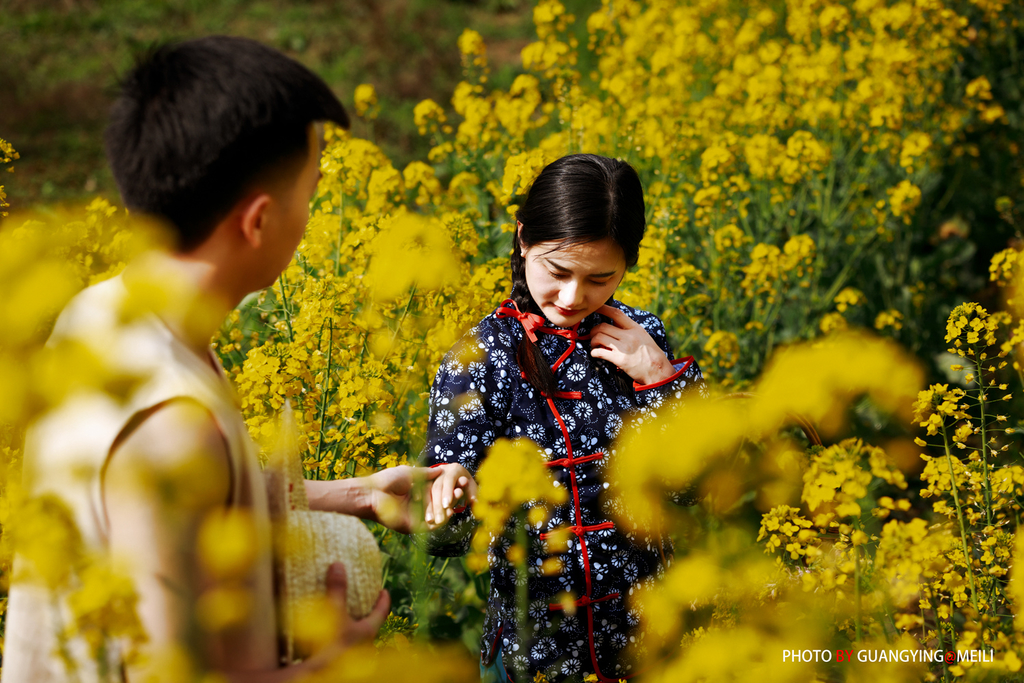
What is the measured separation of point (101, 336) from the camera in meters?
0.73

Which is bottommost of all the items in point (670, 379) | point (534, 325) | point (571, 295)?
point (670, 379)

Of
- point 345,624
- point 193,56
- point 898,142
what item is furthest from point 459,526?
point 898,142

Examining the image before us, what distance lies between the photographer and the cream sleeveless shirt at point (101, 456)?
0.68m

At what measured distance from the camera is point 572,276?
4.83 feet

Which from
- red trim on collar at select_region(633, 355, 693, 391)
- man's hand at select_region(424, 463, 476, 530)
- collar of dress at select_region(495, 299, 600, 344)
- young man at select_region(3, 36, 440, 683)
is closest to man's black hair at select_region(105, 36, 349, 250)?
young man at select_region(3, 36, 440, 683)

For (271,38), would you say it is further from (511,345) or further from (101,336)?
(101,336)

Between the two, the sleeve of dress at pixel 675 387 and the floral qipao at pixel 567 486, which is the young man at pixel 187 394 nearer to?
the floral qipao at pixel 567 486

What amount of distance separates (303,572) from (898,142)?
3453mm

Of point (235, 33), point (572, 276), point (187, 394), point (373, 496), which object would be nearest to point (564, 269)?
point (572, 276)

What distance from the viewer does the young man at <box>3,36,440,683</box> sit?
670mm

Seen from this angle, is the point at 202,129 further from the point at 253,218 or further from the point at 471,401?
the point at 471,401

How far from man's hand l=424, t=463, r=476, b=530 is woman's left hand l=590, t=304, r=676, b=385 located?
0.44 meters

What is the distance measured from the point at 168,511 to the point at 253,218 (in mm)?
315

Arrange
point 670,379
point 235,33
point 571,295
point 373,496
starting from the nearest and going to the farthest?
point 373,496, point 571,295, point 670,379, point 235,33
